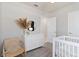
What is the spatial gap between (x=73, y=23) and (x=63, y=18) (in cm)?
72

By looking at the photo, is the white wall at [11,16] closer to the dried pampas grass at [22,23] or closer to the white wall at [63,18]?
the dried pampas grass at [22,23]

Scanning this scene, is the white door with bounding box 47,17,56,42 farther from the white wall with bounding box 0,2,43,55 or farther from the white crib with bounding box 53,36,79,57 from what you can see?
the white crib with bounding box 53,36,79,57

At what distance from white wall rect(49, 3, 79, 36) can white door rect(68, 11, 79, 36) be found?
20 cm

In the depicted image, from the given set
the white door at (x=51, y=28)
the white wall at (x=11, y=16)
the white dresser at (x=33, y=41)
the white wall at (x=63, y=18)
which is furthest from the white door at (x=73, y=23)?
the white wall at (x=11, y=16)

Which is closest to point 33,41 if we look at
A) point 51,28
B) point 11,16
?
point 11,16

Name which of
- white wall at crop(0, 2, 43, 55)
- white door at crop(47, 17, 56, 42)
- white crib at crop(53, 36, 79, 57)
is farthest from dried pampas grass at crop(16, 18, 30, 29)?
white door at crop(47, 17, 56, 42)

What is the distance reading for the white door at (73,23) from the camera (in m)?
3.72

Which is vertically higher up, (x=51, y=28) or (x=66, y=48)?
(x=51, y=28)

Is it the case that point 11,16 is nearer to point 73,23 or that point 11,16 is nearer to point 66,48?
point 66,48

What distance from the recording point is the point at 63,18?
14.7ft

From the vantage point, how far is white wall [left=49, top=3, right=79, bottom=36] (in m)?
3.94

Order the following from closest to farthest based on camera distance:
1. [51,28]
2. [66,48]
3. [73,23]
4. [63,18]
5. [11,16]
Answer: [66,48] < [11,16] < [73,23] < [63,18] < [51,28]

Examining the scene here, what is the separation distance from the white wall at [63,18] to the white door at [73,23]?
20 cm

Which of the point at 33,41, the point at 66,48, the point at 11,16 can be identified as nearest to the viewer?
the point at 66,48
